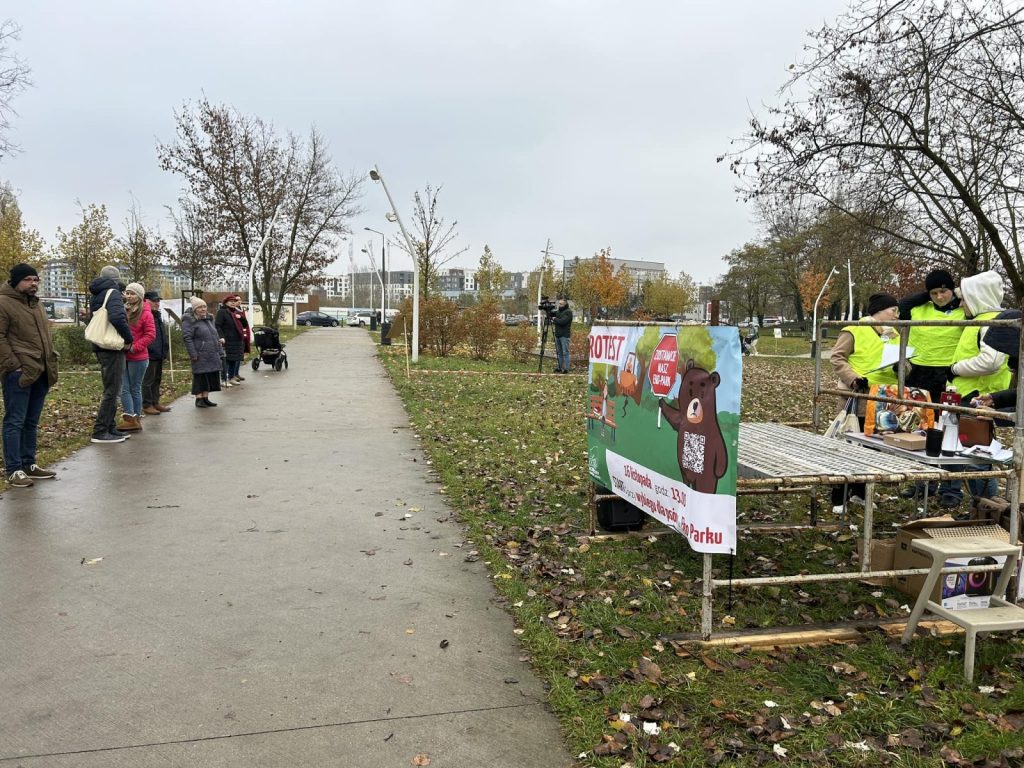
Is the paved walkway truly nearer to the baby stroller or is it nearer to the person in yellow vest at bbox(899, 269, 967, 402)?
the person in yellow vest at bbox(899, 269, 967, 402)

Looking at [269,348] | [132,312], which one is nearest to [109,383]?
[132,312]

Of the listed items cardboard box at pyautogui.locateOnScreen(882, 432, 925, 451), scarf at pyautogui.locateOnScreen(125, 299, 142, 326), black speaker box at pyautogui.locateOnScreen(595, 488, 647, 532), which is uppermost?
scarf at pyautogui.locateOnScreen(125, 299, 142, 326)

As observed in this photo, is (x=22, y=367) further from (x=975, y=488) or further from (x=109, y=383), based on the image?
(x=975, y=488)

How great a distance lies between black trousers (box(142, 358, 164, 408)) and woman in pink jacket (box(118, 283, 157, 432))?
5.24ft

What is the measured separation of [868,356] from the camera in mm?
6551

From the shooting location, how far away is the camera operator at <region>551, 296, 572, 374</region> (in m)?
18.6

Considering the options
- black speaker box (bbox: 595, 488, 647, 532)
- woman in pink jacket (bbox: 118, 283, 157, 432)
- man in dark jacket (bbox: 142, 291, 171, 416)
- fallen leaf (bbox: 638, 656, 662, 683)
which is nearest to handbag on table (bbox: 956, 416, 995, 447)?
black speaker box (bbox: 595, 488, 647, 532)

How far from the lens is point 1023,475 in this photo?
409 cm

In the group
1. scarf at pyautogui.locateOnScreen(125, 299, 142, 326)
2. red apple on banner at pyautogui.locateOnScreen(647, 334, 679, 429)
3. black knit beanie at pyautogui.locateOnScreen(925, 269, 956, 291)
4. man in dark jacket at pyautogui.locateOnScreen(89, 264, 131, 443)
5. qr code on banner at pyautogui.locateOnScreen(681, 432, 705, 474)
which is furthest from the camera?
scarf at pyautogui.locateOnScreen(125, 299, 142, 326)

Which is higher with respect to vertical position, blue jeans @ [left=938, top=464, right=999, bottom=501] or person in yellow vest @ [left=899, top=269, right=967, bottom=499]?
person in yellow vest @ [left=899, top=269, right=967, bottom=499]

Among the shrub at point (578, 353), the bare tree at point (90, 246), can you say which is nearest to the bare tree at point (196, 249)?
the bare tree at point (90, 246)

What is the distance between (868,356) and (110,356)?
837 centimetres

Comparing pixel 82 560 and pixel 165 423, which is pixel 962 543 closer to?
pixel 82 560

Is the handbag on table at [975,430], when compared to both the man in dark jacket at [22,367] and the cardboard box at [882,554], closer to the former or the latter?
the cardboard box at [882,554]
